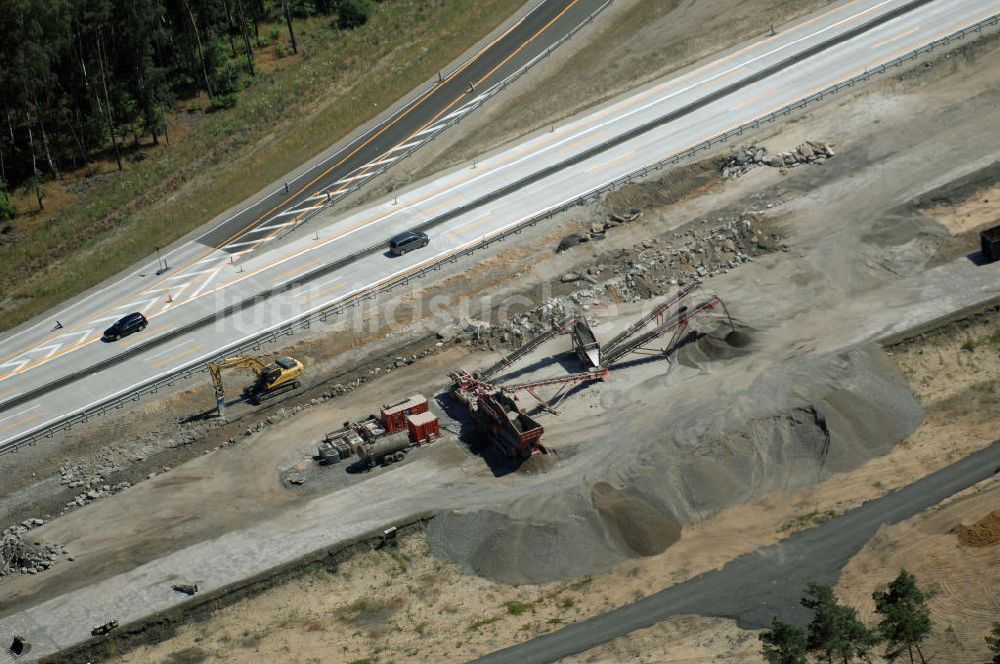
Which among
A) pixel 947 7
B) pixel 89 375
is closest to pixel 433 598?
pixel 89 375

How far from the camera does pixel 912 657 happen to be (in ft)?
138

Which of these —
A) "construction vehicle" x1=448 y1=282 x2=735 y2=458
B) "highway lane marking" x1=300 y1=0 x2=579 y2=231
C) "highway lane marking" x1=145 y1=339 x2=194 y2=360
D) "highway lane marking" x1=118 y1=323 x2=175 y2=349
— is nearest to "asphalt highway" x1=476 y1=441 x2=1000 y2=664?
"construction vehicle" x1=448 y1=282 x2=735 y2=458

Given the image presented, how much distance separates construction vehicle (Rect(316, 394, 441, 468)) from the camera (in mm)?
57281

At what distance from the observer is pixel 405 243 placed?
76.4 metres

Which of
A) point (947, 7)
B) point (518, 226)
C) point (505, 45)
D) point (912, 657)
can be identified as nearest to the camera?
point (912, 657)

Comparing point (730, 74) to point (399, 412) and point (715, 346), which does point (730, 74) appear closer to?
point (715, 346)

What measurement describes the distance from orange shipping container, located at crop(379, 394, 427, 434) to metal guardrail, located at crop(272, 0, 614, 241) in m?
24.9

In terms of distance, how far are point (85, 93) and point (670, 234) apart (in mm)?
55877

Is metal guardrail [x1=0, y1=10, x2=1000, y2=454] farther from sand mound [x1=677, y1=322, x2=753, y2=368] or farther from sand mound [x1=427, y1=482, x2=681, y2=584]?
sand mound [x1=427, y1=482, x2=681, y2=584]

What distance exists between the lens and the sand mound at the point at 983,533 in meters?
46.7

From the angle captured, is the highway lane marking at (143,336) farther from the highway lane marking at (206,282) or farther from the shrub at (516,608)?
the shrub at (516,608)

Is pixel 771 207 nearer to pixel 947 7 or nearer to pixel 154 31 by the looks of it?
pixel 947 7

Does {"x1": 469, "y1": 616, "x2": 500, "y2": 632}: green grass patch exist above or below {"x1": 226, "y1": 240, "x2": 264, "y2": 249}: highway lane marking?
below

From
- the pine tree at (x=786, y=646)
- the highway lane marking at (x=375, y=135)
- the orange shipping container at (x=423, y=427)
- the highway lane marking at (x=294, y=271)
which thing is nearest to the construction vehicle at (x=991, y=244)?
the pine tree at (x=786, y=646)
